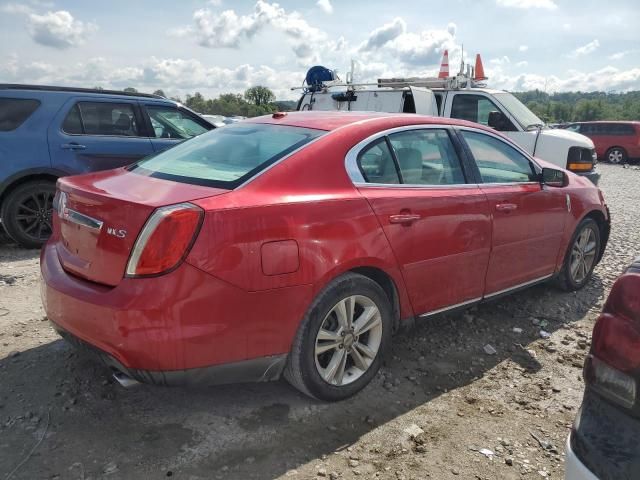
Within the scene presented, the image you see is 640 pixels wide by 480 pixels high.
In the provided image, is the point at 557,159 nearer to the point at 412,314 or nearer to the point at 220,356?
the point at 412,314

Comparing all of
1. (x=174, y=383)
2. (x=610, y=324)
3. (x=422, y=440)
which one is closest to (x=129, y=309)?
(x=174, y=383)

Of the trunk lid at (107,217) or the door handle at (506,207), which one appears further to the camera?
the door handle at (506,207)

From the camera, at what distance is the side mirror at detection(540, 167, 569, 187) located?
4.32m

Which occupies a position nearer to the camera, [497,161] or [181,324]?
[181,324]

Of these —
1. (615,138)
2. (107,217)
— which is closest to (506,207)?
(107,217)

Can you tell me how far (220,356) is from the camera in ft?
8.33

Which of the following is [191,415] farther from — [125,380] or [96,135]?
[96,135]

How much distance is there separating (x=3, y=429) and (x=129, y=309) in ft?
3.44

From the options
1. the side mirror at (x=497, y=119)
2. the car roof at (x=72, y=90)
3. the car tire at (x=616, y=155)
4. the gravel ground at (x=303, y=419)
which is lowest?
the car tire at (x=616, y=155)

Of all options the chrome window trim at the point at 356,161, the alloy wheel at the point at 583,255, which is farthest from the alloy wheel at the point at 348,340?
the alloy wheel at the point at 583,255

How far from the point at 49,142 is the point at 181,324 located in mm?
4568

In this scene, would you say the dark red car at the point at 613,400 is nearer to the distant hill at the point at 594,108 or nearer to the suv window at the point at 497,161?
the suv window at the point at 497,161

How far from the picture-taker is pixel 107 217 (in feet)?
8.42

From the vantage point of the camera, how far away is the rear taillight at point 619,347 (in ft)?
5.61
